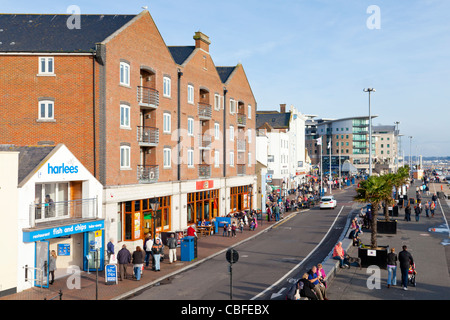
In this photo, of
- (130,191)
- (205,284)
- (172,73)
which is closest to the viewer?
(205,284)

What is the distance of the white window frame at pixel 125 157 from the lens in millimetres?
27641

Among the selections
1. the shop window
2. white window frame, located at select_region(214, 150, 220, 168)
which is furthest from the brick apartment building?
white window frame, located at select_region(214, 150, 220, 168)

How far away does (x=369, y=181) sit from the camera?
24.0m

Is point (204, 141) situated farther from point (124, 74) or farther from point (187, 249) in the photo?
point (187, 249)

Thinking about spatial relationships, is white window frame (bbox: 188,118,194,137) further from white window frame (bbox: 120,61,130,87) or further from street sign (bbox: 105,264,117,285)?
street sign (bbox: 105,264,117,285)

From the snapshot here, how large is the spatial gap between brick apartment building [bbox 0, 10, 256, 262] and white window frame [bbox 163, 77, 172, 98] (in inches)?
2.9

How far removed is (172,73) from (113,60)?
7738 mm

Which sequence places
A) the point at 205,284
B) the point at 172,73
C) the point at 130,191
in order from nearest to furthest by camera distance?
the point at 205,284 → the point at 130,191 → the point at 172,73

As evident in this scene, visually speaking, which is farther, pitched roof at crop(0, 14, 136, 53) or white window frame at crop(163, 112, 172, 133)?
white window frame at crop(163, 112, 172, 133)

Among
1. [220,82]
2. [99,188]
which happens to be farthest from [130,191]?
[220,82]

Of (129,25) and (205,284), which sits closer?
(205,284)

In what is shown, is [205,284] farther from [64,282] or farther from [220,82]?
[220,82]

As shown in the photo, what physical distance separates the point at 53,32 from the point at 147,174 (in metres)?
10.8

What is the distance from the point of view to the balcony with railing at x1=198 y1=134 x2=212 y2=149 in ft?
129
